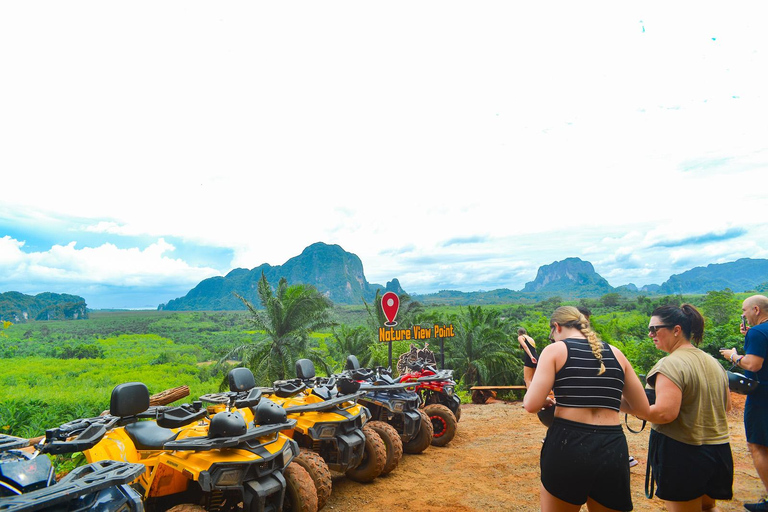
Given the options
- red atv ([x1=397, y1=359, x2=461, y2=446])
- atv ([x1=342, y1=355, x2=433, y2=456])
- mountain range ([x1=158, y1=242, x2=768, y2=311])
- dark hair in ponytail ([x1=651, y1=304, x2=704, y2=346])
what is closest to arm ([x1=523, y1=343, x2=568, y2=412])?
dark hair in ponytail ([x1=651, y1=304, x2=704, y2=346])

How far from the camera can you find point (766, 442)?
4207mm

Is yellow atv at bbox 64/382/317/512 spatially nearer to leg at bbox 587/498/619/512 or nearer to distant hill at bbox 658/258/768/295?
leg at bbox 587/498/619/512

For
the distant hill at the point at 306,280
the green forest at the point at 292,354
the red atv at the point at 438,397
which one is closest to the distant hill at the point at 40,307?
the green forest at the point at 292,354

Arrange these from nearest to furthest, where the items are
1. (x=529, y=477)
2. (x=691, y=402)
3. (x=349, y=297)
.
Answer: (x=691, y=402) → (x=529, y=477) → (x=349, y=297)

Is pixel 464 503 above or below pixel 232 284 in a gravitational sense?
below

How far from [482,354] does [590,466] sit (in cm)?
1869

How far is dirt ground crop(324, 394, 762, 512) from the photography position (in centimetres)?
565

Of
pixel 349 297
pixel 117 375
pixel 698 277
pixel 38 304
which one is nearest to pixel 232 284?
pixel 349 297

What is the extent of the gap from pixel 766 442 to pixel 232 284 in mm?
149921

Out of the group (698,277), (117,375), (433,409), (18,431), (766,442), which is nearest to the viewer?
(766,442)

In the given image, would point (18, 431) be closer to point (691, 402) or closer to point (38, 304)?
point (691, 402)

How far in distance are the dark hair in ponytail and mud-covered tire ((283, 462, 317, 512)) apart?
3.47 meters

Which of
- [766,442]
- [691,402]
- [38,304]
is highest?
[38,304]

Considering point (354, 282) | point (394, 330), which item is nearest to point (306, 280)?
point (354, 282)
